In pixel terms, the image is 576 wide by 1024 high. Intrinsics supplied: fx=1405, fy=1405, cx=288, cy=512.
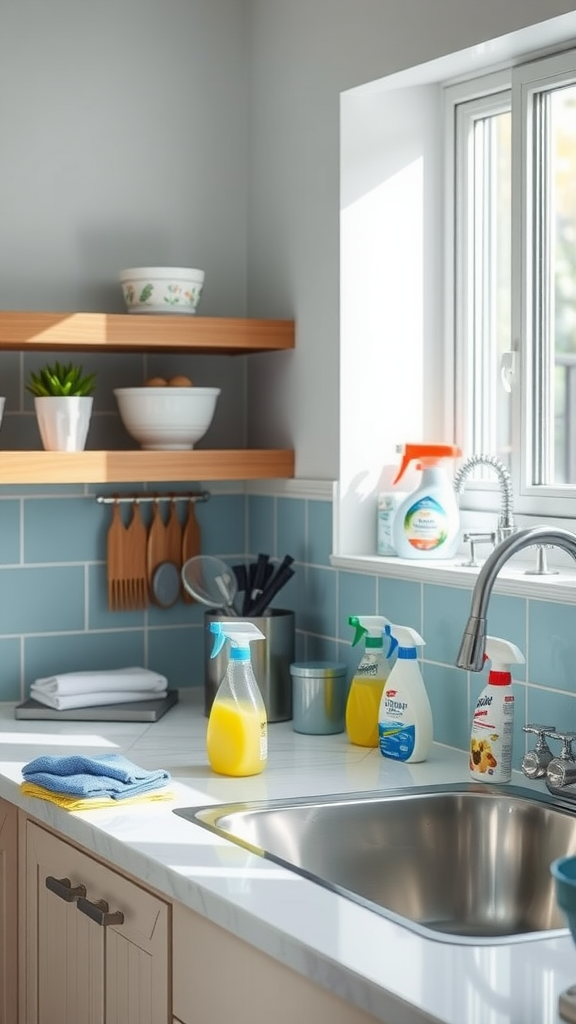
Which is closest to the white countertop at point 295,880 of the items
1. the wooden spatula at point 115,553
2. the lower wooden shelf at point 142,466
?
the wooden spatula at point 115,553

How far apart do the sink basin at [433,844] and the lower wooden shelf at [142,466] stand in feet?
2.65

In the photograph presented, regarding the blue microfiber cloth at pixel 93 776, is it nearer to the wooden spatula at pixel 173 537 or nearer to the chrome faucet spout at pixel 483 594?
the chrome faucet spout at pixel 483 594

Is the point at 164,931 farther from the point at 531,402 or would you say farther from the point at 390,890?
the point at 531,402

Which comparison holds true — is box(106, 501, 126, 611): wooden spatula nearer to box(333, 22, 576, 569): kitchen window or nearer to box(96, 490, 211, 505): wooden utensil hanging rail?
box(96, 490, 211, 505): wooden utensil hanging rail

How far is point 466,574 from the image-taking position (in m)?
2.30

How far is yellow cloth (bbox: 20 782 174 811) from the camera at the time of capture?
198 cm

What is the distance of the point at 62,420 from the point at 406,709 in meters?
0.83

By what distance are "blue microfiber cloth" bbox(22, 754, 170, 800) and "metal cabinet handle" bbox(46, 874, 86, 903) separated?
0.48 ft

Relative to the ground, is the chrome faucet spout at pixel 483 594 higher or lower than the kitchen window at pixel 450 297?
lower

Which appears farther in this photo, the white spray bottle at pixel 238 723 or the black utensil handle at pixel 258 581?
the black utensil handle at pixel 258 581

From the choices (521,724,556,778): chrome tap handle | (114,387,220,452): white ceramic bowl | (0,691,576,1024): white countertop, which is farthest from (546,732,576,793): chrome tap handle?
(114,387,220,452): white ceramic bowl

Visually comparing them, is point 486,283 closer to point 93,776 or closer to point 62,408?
point 62,408

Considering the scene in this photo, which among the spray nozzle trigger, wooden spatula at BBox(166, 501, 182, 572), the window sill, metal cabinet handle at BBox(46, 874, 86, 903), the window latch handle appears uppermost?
the window latch handle

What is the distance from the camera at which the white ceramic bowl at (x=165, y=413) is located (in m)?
2.68
